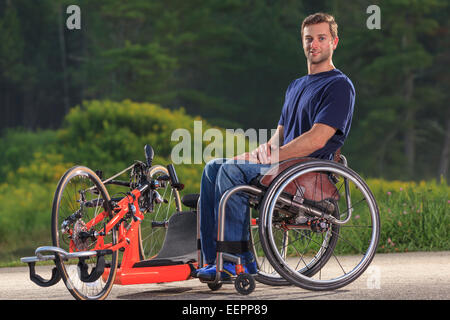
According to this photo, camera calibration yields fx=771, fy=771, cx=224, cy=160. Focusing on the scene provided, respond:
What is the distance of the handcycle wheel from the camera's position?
380cm

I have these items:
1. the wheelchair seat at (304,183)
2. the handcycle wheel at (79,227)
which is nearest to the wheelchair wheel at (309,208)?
the wheelchair seat at (304,183)

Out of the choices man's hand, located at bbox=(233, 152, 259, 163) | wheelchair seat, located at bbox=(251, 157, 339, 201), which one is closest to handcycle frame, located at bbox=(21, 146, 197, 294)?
man's hand, located at bbox=(233, 152, 259, 163)

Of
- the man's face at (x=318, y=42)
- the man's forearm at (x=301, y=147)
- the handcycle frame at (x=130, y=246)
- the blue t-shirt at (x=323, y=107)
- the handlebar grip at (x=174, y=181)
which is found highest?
the man's face at (x=318, y=42)

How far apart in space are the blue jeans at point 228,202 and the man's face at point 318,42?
2.36ft

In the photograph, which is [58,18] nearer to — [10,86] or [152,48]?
[10,86]

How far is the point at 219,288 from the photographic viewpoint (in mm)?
4527

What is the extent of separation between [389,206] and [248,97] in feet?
58.5

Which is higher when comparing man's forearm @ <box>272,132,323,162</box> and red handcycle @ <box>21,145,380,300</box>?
man's forearm @ <box>272,132,323,162</box>

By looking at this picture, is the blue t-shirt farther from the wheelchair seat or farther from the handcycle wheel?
the handcycle wheel

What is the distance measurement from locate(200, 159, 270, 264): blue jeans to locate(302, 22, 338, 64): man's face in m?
0.72

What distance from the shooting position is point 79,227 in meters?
3.94

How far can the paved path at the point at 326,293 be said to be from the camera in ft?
13.5

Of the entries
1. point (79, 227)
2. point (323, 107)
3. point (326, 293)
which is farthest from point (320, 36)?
point (79, 227)

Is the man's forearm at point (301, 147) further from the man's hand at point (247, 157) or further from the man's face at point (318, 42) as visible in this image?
the man's face at point (318, 42)
